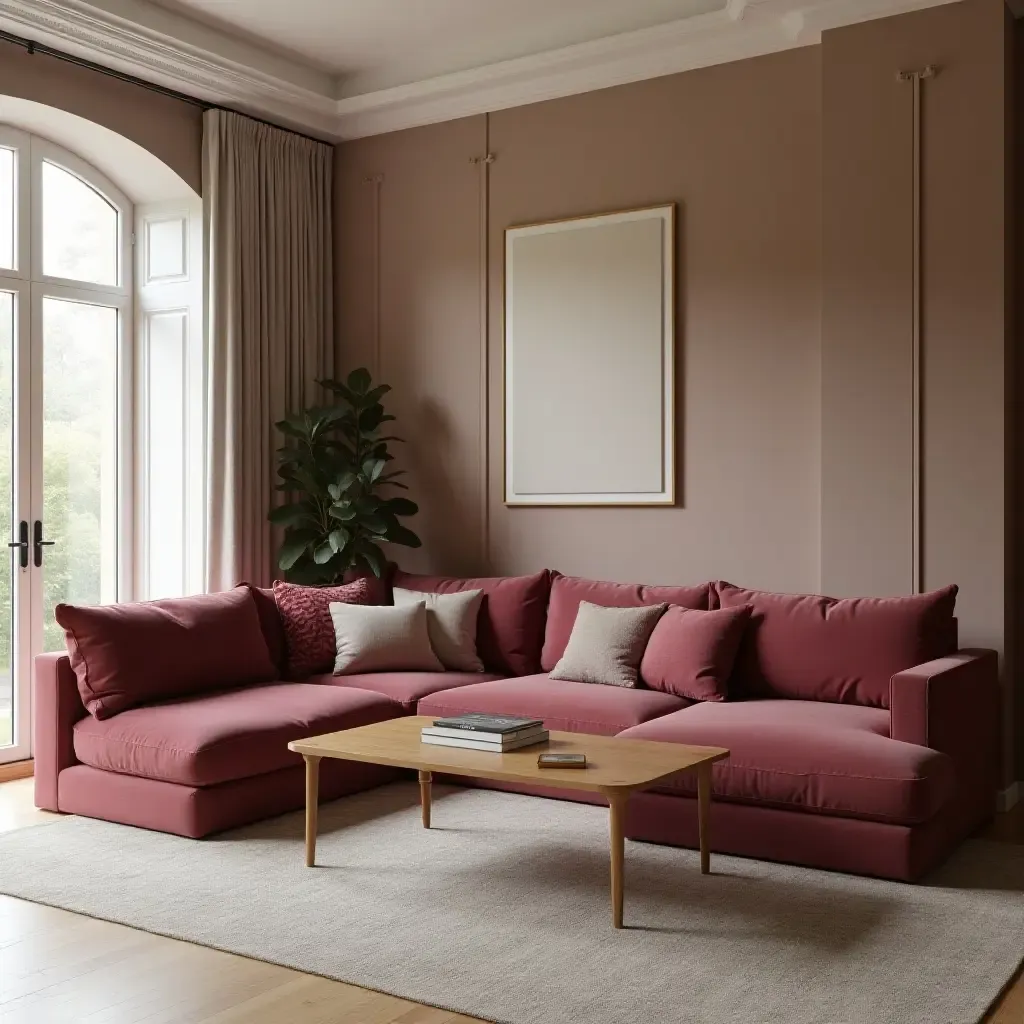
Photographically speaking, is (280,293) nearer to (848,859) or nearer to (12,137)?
(12,137)

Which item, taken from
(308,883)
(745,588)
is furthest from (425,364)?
(308,883)

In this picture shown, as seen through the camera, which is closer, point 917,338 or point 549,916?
point 549,916

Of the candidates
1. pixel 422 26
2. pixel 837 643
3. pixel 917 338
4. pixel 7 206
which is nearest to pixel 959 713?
pixel 837 643

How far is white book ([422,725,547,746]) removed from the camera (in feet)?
11.8

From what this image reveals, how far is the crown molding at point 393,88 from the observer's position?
4750 mm

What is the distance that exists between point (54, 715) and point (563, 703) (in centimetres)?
186

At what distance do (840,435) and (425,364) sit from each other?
2.22 metres

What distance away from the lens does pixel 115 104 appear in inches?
209

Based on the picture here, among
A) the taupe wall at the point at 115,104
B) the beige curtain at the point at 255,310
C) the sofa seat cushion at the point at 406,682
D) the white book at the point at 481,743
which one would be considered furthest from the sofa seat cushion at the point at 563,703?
the taupe wall at the point at 115,104

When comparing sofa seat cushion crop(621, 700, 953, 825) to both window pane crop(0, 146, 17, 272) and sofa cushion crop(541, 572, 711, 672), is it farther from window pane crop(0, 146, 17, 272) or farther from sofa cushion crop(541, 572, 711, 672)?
window pane crop(0, 146, 17, 272)

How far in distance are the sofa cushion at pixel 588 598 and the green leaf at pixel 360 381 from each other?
136cm

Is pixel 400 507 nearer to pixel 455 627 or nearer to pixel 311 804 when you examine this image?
pixel 455 627

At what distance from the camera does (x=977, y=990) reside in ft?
9.14

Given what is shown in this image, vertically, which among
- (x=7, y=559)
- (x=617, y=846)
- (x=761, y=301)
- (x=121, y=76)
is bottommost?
(x=617, y=846)
